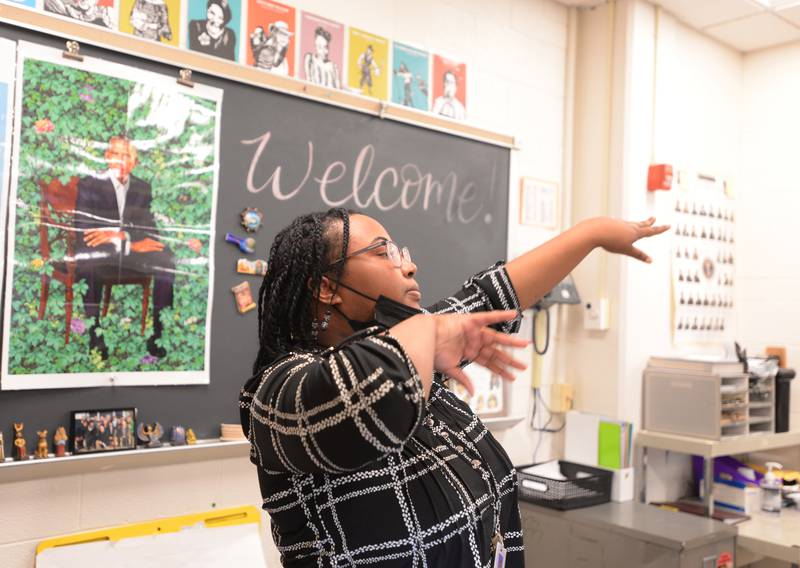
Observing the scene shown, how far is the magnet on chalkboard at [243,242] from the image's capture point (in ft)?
6.68

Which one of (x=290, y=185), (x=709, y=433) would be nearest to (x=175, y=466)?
(x=290, y=185)

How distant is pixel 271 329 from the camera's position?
3.78ft

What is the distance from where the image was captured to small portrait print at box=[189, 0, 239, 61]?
2.00 m

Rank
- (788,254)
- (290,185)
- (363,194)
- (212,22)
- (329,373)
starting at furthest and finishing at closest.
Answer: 1. (788,254)
2. (363,194)
3. (290,185)
4. (212,22)
5. (329,373)

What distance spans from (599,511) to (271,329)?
1.81 meters

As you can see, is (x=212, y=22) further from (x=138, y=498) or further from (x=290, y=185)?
(x=138, y=498)

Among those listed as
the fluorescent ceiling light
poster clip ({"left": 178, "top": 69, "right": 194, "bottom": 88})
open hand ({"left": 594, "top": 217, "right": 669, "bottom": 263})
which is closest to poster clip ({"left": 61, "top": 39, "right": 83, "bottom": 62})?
poster clip ({"left": 178, "top": 69, "right": 194, "bottom": 88})

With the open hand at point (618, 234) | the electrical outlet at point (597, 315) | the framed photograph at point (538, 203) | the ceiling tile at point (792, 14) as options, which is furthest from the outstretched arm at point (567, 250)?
the ceiling tile at point (792, 14)

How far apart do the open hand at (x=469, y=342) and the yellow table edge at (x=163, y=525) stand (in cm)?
130

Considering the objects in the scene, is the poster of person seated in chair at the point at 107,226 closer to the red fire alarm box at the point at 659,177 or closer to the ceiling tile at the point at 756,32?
the red fire alarm box at the point at 659,177

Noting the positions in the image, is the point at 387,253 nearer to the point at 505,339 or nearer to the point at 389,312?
the point at 389,312

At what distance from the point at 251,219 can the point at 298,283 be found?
1.00 meters

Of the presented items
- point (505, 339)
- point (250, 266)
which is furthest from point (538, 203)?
point (505, 339)

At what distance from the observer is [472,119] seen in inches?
108
